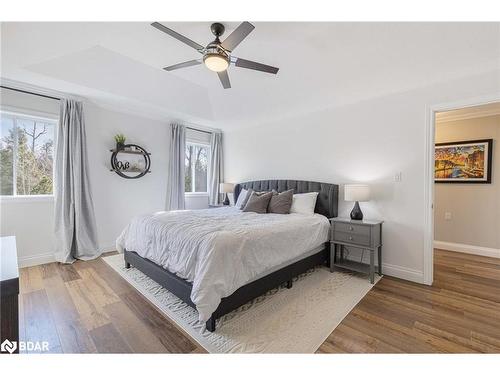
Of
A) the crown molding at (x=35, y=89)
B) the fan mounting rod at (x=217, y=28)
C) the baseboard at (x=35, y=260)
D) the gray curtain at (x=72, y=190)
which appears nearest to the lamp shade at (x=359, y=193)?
the fan mounting rod at (x=217, y=28)

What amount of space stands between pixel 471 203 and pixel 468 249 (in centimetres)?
79

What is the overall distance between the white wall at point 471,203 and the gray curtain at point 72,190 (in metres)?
6.13

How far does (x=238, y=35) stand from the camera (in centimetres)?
189

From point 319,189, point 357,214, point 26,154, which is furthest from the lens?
point 319,189

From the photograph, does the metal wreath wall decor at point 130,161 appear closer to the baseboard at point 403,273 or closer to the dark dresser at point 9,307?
the dark dresser at point 9,307

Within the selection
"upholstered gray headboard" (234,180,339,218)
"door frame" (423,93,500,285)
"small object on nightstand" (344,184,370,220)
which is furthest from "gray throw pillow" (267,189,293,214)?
"door frame" (423,93,500,285)

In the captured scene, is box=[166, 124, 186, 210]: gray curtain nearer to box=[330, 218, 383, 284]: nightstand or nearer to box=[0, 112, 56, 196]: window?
box=[0, 112, 56, 196]: window

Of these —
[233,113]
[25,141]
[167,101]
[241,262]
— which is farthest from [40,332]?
[233,113]

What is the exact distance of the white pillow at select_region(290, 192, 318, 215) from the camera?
11.7 feet

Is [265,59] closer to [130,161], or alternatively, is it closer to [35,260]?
[130,161]

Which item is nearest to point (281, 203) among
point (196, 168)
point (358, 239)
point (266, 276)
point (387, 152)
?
point (358, 239)

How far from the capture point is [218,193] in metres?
5.66
